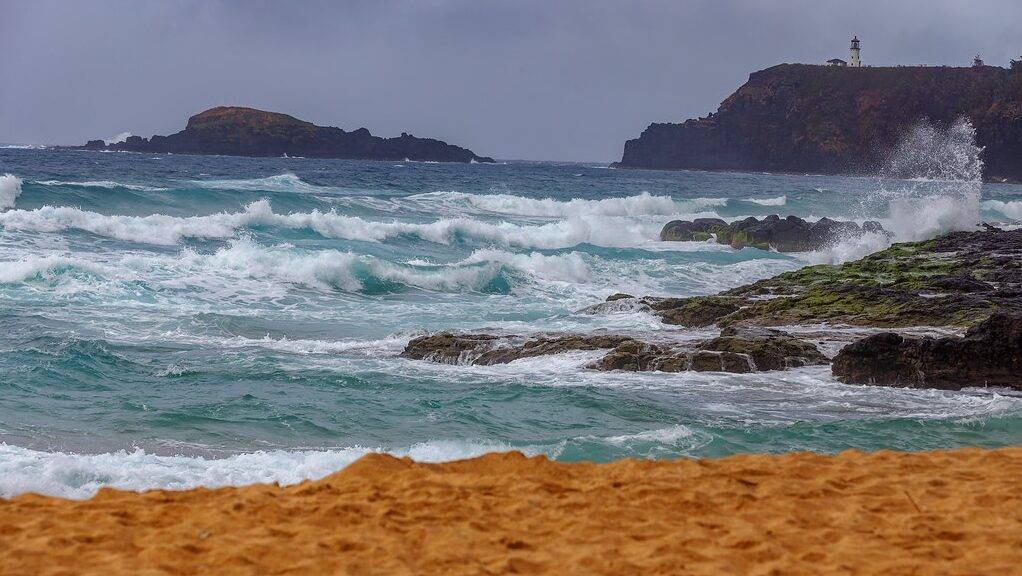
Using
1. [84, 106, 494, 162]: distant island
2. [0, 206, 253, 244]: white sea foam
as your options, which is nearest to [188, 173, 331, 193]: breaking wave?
[0, 206, 253, 244]: white sea foam

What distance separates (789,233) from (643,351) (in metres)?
21.7

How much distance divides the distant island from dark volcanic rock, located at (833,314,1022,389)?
110158 millimetres

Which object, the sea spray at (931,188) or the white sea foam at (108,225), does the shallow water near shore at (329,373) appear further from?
the sea spray at (931,188)

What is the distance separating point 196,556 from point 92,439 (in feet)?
17.6

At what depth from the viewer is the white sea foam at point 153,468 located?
7.75 metres

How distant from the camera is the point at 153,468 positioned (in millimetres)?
8297

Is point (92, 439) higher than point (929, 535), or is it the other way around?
point (929, 535)

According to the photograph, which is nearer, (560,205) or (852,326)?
(852,326)

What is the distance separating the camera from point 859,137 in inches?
4668

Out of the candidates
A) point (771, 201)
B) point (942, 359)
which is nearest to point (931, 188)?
point (771, 201)

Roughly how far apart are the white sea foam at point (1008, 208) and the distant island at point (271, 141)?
81538mm

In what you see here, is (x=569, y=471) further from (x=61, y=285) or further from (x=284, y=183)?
(x=284, y=183)

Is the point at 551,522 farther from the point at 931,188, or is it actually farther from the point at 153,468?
the point at 931,188

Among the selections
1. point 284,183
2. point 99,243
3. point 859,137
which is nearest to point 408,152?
point 859,137
